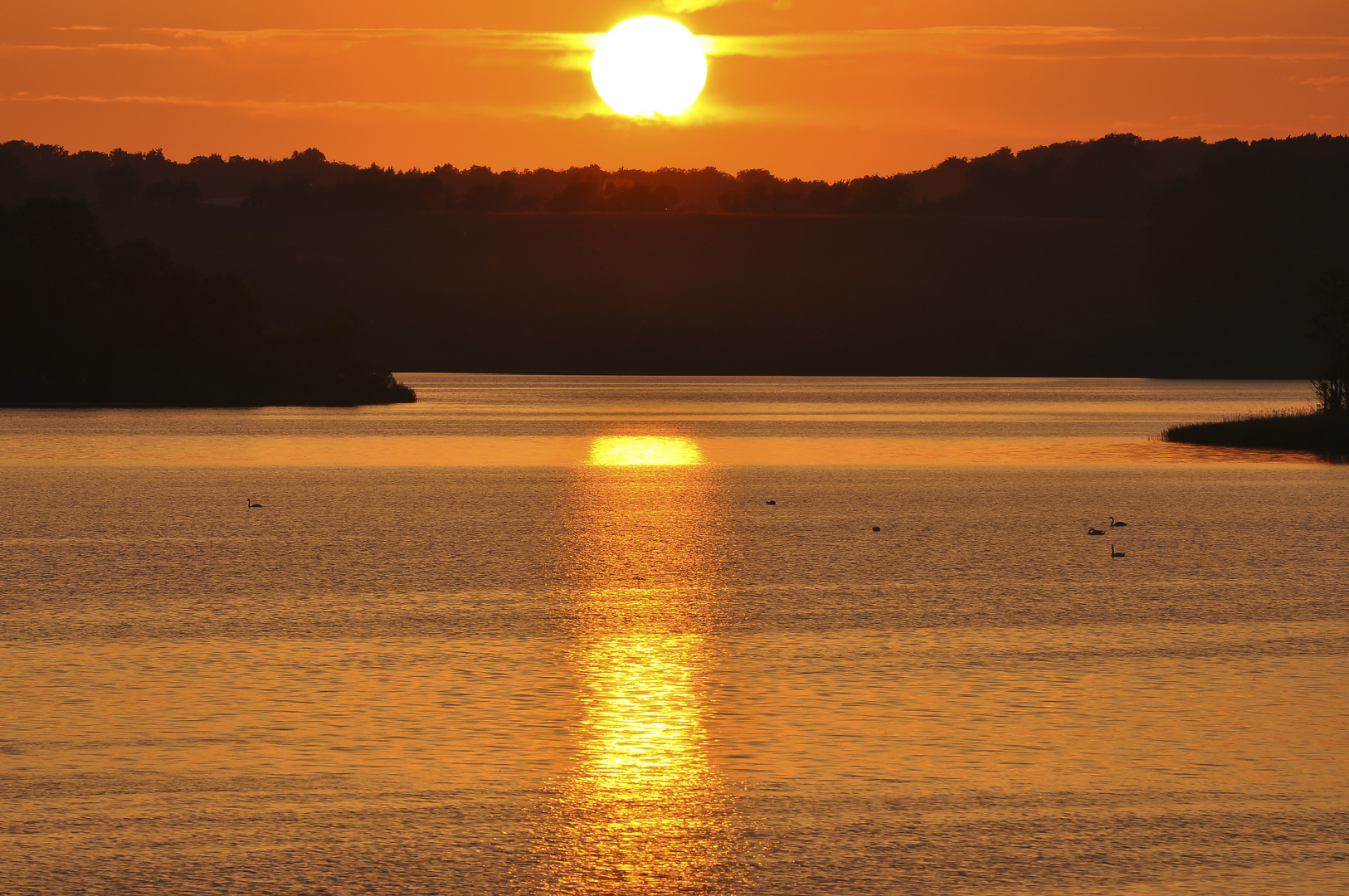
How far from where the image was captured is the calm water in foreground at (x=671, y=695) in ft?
44.5

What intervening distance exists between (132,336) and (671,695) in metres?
107

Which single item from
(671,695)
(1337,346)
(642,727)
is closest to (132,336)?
(1337,346)

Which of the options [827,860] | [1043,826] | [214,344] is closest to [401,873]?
[827,860]

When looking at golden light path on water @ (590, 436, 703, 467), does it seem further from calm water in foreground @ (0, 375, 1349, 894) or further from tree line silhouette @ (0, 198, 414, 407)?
tree line silhouette @ (0, 198, 414, 407)

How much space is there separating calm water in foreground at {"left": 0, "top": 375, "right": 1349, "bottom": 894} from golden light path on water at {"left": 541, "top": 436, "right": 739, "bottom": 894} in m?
0.07

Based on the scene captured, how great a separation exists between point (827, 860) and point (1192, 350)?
597ft

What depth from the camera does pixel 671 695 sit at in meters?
20.1

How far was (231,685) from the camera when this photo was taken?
20.4 meters

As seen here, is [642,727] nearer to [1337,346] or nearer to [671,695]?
[671,695]

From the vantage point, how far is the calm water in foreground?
535 inches

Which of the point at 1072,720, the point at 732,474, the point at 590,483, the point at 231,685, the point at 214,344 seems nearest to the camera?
the point at 1072,720

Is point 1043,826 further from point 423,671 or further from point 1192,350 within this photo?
point 1192,350

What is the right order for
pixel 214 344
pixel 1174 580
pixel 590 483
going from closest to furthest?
1. pixel 1174 580
2. pixel 590 483
3. pixel 214 344

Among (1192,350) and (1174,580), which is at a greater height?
(1192,350)
